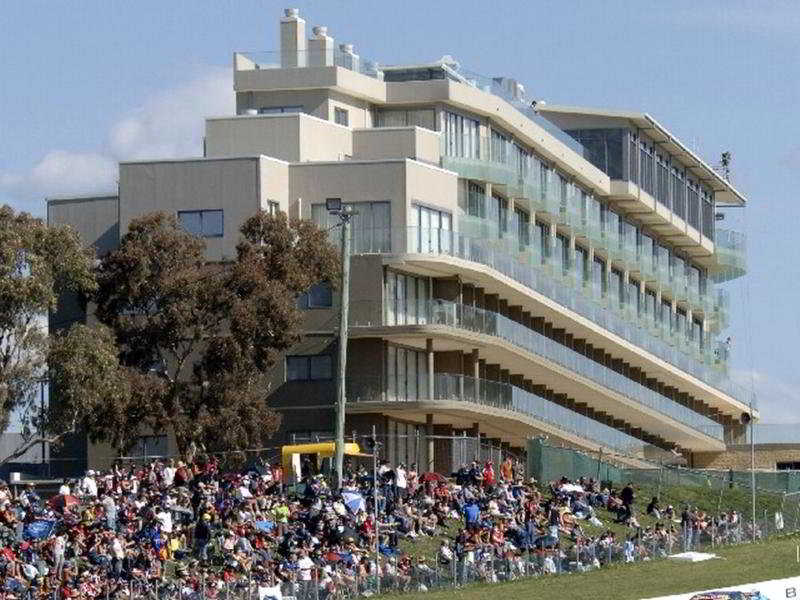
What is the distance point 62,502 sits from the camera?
198ft

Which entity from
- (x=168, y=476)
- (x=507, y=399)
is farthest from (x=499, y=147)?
(x=168, y=476)

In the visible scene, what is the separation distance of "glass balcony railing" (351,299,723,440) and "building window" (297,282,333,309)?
3.37 feet

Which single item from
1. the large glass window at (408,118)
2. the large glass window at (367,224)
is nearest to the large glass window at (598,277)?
the large glass window at (408,118)

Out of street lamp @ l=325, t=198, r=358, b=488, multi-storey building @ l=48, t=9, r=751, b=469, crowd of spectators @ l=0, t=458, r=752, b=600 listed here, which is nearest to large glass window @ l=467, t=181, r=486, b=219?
multi-storey building @ l=48, t=9, r=751, b=469

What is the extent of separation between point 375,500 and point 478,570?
126 inches

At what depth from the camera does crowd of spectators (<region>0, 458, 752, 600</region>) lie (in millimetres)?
54719

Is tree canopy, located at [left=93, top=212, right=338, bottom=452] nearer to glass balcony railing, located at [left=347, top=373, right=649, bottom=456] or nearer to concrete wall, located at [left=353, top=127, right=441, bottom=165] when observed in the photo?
glass balcony railing, located at [left=347, top=373, right=649, bottom=456]

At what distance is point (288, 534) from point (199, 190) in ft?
84.5

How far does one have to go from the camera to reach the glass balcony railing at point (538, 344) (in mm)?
86500

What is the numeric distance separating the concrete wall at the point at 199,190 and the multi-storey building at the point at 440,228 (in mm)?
70

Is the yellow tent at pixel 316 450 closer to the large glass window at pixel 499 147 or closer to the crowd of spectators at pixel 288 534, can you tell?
the crowd of spectators at pixel 288 534

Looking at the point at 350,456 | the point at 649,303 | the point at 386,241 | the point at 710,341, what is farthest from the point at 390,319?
the point at 710,341

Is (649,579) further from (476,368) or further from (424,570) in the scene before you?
(476,368)

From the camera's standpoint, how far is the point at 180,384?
7738 cm
